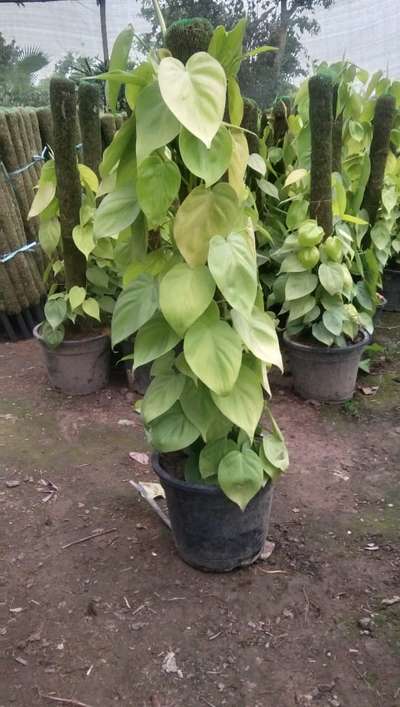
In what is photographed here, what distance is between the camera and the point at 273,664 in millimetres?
1442

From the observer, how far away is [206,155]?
1.20 metres

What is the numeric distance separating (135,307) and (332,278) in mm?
1337

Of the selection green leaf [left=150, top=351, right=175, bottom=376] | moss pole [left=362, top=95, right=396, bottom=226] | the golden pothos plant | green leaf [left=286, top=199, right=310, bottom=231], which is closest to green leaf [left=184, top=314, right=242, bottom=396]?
the golden pothos plant

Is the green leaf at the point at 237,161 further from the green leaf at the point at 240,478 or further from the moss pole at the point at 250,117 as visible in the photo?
the moss pole at the point at 250,117

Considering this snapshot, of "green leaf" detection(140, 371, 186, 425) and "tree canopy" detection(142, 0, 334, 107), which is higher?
"tree canopy" detection(142, 0, 334, 107)

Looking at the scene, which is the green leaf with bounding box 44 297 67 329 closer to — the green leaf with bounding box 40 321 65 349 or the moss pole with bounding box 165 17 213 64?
the green leaf with bounding box 40 321 65 349

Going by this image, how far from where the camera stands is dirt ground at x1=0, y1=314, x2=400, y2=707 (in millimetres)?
1403

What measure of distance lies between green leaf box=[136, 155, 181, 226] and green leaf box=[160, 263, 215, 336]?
16 cm

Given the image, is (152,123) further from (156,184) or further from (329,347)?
(329,347)

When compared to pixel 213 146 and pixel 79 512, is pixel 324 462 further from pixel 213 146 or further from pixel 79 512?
pixel 213 146

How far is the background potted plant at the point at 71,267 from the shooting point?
254cm

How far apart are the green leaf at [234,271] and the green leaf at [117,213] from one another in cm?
21

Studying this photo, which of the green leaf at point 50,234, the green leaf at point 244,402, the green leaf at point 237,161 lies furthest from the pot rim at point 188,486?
the green leaf at point 50,234

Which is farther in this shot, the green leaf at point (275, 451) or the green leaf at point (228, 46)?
the green leaf at point (275, 451)
